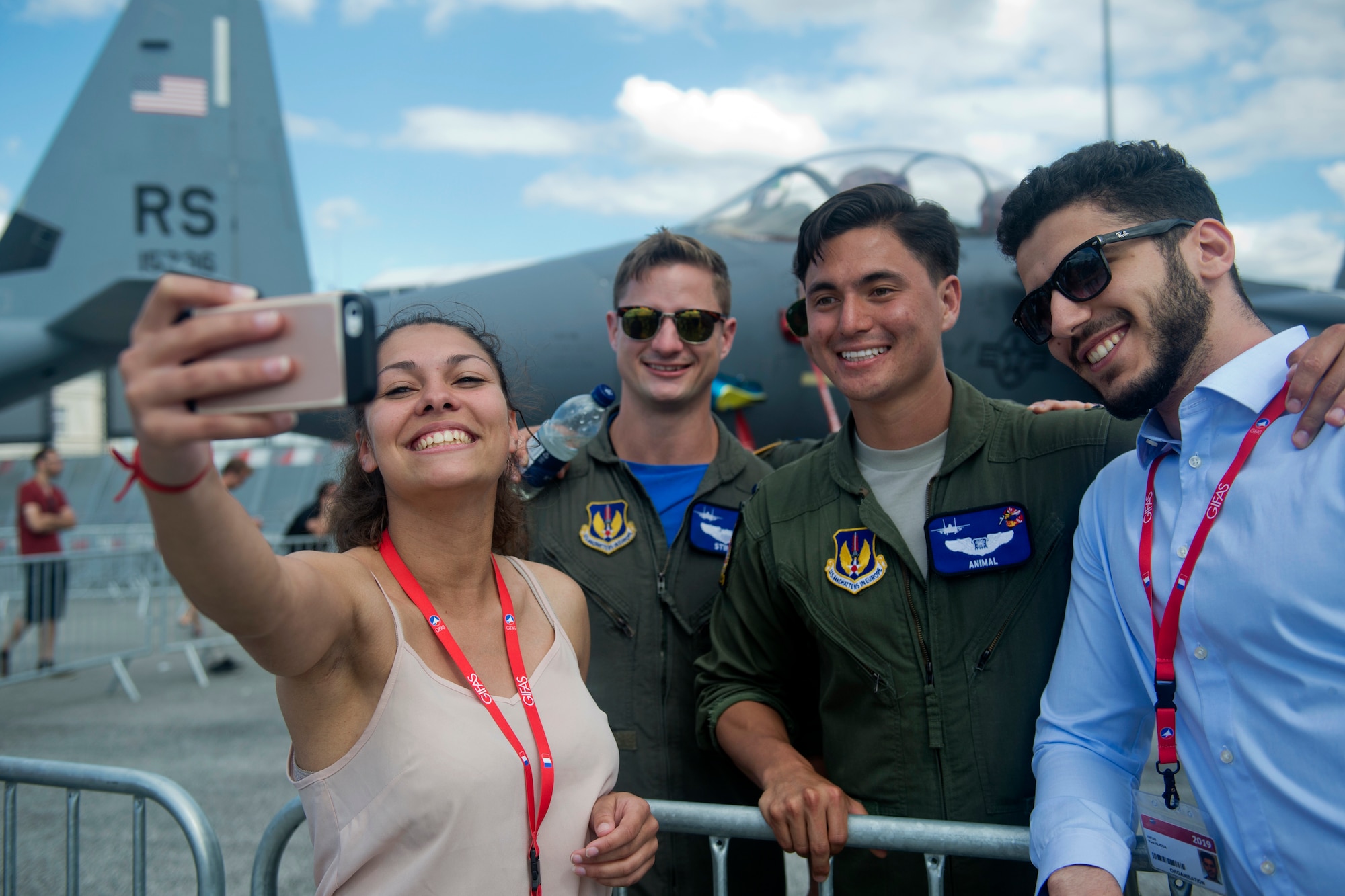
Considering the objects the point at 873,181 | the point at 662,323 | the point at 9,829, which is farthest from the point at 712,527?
the point at 873,181

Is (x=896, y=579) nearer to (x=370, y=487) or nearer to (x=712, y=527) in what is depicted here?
(x=712, y=527)

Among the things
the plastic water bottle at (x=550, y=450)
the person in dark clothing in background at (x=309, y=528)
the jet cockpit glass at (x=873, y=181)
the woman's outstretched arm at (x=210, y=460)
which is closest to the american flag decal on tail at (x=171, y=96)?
the person in dark clothing in background at (x=309, y=528)

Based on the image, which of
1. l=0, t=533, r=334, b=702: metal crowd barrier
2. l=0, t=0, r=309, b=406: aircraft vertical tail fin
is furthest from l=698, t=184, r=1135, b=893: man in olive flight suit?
l=0, t=0, r=309, b=406: aircraft vertical tail fin

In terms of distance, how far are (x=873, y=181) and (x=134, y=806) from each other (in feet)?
16.1

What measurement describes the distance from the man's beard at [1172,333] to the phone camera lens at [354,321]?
1355 millimetres

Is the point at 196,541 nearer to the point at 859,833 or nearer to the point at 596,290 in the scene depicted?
the point at 859,833

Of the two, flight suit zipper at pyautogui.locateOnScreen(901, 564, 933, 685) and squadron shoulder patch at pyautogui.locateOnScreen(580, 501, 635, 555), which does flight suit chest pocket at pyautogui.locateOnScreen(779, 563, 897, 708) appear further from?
squadron shoulder patch at pyautogui.locateOnScreen(580, 501, 635, 555)

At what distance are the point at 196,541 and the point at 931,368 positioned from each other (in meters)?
1.63

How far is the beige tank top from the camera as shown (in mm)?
1318

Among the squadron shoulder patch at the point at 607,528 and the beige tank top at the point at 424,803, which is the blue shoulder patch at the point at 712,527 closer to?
the squadron shoulder patch at the point at 607,528

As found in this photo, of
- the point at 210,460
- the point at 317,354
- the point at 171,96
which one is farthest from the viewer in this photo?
the point at 171,96

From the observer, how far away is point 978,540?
1.84 m

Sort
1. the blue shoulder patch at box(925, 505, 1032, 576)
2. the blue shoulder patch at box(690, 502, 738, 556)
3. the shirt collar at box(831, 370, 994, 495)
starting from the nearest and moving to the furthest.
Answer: the blue shoulder patch at box(925, 505, 1032, 576), the shirt collar at box(831, 370, 994, 495), the blue shoulder patch at box(690, 502, 738, 556)

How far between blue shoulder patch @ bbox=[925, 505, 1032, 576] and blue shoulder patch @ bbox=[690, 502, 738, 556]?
2.38 ft
